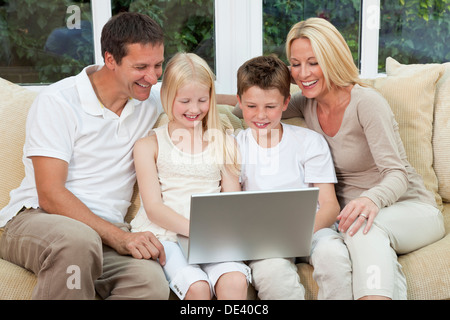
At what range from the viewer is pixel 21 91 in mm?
2021

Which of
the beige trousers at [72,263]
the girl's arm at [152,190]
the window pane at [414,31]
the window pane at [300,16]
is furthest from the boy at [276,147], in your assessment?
the window pane at [414,31]

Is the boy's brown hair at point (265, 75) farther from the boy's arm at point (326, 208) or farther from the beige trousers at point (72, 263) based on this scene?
the beige trousers at point (72, 263)

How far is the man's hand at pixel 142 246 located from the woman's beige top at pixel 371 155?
64cm

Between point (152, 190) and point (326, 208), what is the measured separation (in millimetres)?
557

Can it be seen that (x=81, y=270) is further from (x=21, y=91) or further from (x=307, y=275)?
(x=21, y=91)

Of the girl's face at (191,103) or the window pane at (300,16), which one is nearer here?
the girl's face at (191,103)

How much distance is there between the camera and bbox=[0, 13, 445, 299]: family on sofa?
60.8 inches

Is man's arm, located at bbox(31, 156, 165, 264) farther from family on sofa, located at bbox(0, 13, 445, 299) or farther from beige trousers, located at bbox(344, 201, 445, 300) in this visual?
beige trousers, located at bbox(344, 201, 445, 300)

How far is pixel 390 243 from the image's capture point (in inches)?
64.6

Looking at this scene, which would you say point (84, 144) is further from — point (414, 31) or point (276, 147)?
point (414, 31)

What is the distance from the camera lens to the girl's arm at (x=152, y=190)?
5.49 feet

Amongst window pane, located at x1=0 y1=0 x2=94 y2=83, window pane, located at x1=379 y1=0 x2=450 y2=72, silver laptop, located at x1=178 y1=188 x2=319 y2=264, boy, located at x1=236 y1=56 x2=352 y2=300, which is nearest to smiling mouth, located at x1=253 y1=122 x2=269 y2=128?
boy, located at x1=236 y1=56 x2=352 y2=300

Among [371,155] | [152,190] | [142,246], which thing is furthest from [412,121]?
[142,246]

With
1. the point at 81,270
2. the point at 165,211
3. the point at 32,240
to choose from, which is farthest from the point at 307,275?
the point at 32,240
